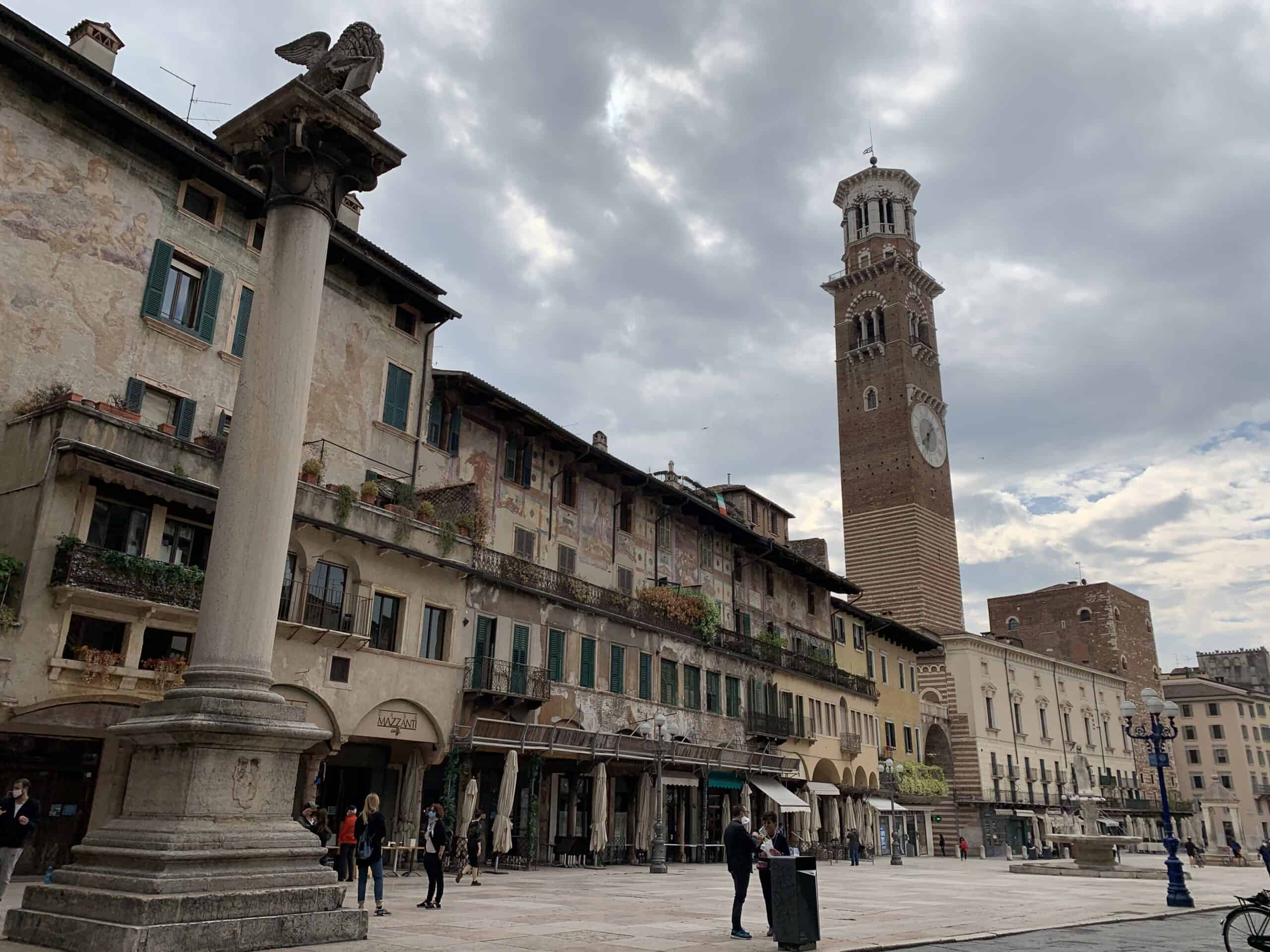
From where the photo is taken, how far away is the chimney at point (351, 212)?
90.1 ft

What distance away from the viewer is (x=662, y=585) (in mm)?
33500

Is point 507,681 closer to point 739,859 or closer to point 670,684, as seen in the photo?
point 670,684

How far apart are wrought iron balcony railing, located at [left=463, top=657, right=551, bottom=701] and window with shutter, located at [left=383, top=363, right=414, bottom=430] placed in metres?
6.51

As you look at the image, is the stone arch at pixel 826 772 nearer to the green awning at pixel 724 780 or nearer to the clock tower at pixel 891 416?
the green awning at pixel 724 780

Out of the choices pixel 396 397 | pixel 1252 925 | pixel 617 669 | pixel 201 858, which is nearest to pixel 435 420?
pixel 396 397

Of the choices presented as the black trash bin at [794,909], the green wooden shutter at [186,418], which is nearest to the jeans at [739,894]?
the black trash bin at [794,909]

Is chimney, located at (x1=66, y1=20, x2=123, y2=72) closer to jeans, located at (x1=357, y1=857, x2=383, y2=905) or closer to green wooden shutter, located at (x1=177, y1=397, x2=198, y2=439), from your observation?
green wooden shutter, located at (x1=177, y1=397, x2=198, y2=439)

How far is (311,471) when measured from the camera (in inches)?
865

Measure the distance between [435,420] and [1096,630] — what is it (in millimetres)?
71606

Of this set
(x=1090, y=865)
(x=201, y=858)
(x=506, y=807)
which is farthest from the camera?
(x=1090, y=865)

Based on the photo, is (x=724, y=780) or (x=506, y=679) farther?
(x=724, y=780)

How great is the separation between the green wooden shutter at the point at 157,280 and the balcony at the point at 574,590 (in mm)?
9346

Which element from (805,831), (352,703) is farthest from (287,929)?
(805,831)

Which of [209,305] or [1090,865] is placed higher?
[209,305]
